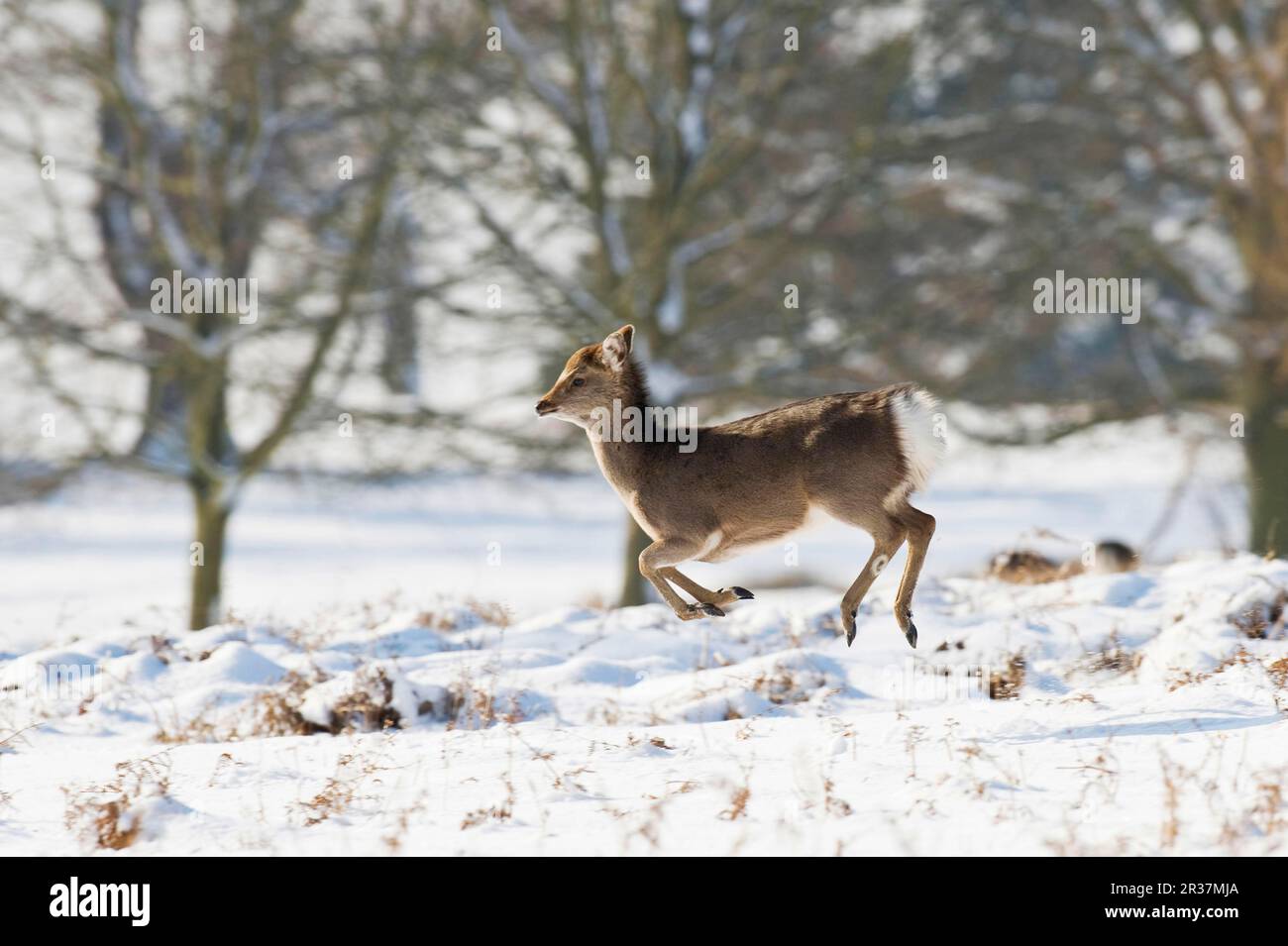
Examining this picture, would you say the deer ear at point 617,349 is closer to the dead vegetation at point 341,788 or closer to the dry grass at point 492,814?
the dead vegetation at point 341,788

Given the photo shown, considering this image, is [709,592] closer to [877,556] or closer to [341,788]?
[877,556]

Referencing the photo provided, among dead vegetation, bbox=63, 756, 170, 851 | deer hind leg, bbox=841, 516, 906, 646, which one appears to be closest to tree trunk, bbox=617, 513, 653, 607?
deer hind leg, bbox=841, 516, 906, 646

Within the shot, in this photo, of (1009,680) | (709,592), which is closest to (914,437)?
(709,592)

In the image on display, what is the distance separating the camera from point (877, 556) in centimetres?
599

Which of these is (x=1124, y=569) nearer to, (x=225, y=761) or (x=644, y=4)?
(x=225, y=761)

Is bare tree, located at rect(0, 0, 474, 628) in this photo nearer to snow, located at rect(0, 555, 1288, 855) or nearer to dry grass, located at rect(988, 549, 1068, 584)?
snow, located at rect(0, 555, 1288, 855)

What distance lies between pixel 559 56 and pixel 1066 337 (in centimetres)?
886

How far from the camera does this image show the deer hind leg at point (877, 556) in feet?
19.3

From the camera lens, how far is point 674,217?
44.5ft

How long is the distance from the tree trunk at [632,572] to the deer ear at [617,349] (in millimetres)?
7655

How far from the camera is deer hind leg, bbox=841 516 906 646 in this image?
19.3 ft

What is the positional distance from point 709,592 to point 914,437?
113 cm

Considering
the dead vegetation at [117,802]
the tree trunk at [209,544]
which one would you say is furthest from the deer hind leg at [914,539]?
the tree trunk at [209,544]
